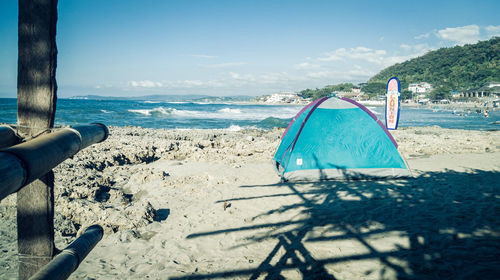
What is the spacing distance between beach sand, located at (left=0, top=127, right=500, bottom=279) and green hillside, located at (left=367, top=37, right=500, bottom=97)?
91.8m

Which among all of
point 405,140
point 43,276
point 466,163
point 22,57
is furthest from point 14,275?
point 405,140

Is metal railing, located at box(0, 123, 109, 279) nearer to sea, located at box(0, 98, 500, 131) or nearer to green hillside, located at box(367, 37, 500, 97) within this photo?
sea, located at box(0, 98, 500, 131)

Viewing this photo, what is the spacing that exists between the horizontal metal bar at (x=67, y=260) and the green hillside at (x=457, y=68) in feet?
317

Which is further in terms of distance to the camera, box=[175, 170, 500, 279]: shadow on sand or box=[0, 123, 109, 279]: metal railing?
box=[175, 170, 500, 279]: shadow on sand

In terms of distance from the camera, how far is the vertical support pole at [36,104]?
1156mm

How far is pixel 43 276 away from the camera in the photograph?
110cm

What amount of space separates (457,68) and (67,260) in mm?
129770

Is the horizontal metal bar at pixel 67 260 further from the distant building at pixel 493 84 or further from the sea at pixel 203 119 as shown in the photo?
the distant building at pixel 493 84

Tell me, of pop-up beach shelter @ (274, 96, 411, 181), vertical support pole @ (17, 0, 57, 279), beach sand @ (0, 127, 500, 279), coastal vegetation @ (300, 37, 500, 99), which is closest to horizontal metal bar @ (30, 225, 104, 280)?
vertical support pole @ (17, 0, 57, 279)

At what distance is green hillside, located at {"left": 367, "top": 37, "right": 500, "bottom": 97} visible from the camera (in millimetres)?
83750

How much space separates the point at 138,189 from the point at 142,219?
1.57 metres

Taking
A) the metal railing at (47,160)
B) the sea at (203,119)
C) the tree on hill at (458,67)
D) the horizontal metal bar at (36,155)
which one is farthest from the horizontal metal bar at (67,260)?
the tree on hill at (458,67)

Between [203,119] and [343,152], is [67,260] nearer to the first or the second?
[343,152]

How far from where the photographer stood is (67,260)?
125 cm
